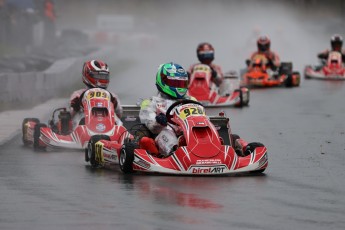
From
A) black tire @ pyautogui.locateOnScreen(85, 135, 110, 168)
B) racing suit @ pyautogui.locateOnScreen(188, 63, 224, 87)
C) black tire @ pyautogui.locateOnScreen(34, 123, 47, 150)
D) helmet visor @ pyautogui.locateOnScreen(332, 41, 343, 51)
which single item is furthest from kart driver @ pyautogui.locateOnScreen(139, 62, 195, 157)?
helmet visor @ pyautogui.locateOnScreen(332, 41, 343, 51)

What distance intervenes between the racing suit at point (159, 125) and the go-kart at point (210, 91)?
10.5m

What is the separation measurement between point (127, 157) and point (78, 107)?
379cm

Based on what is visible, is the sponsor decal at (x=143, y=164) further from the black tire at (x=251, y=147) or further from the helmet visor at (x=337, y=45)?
the helmet visor at (x=337, y=45)

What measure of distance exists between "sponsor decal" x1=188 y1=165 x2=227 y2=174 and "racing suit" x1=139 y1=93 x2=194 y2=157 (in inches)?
19.7

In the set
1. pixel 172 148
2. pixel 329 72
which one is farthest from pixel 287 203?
pixel 329 72

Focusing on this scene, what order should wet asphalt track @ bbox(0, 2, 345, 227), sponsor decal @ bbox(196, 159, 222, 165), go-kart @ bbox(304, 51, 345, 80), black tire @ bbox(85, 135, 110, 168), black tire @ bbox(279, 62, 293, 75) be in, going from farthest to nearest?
go-kart @ bbox(304, 51, 345, 80), black tire @ bbox(279, 62, 293, 75), black tire @ bbox(85, 135, 110, 168), sponsor decal @ bbox(196, 159, 222, 165), wet asphalt track @ bbox(0, 2, 345, 227)

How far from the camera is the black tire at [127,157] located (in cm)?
1316

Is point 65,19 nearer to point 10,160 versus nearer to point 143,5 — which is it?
point 143,5

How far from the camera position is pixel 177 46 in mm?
66750

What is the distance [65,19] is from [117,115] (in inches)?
2970

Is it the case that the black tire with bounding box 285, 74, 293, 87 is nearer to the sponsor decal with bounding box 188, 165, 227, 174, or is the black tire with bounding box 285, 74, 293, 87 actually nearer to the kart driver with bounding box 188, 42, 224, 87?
the kart driver with bounding box 188, 42, 224, 87

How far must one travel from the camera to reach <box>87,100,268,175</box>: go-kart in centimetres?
1300

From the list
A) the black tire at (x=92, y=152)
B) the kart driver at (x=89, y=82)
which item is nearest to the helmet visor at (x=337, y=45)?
the kart driver at (x=89, y=82)

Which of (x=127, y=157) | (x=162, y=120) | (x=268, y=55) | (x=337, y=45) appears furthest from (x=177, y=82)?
(x=337, y=45)
